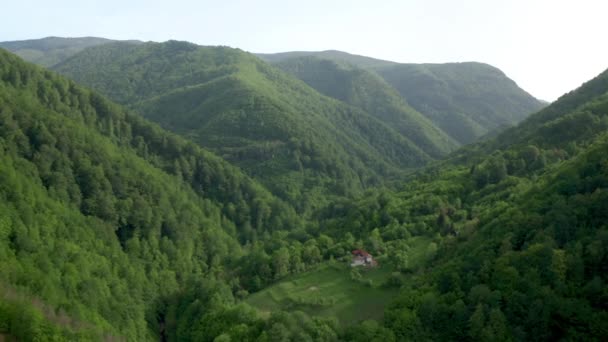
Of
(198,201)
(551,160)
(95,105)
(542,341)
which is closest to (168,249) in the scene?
(198,201)

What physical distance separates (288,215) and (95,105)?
259 ft

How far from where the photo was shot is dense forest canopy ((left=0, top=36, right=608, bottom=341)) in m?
61.7

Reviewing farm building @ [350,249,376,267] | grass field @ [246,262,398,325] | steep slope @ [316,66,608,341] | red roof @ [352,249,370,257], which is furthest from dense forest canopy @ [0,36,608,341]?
red roof @ [352,249,370,257]

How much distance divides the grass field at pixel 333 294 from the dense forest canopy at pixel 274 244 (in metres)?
0.35

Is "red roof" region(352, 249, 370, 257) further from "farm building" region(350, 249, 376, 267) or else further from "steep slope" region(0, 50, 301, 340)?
"steep slope" region(0, 50, 301, 340)

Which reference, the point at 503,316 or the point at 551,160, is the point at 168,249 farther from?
the point at 551,160

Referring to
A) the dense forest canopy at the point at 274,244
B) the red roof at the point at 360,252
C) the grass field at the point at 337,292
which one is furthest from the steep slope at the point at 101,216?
the red roof at the point at 360,252

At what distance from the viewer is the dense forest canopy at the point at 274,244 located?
6166cm

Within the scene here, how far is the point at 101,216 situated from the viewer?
110750 millimetres

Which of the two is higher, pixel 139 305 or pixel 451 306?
pixel 451 306

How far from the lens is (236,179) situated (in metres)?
173

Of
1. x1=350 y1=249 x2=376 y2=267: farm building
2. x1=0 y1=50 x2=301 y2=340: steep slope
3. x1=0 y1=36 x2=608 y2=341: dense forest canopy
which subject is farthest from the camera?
x1=350 y1=249 x2=376 y2=267: farm building

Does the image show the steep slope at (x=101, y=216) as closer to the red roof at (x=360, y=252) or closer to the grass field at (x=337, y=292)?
the grass field at (x=337, y=292)

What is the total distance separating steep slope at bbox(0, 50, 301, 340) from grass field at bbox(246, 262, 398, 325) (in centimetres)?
1169
